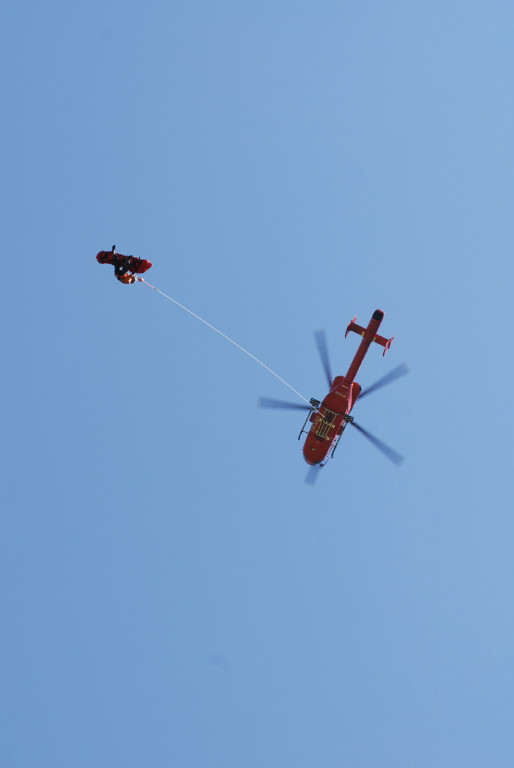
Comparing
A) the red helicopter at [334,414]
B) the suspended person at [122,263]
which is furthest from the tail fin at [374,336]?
the suspended person at [122,263]

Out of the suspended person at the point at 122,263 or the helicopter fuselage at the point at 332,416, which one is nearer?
the suspended person at the point at 122,263

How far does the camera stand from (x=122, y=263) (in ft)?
100

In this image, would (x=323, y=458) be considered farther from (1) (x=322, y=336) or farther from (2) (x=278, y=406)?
(1) (x=322, y=336)

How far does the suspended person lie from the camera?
30422 millimetres

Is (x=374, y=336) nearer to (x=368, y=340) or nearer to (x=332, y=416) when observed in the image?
(x=368, y=340)

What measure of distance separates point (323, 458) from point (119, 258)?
14922 mm

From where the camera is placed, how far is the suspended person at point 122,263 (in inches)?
1198

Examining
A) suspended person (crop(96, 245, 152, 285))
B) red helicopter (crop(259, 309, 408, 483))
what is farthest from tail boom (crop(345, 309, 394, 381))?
suspended person (crop(96, 245, 152, 285))

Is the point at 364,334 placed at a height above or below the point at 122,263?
above

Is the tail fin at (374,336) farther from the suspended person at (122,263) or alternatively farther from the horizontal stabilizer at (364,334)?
the suspended person at (122,263)

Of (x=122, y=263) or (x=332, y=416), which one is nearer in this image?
(x=122, y=263)

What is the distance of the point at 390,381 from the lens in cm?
3731

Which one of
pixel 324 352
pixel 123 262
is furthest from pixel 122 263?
pixel 324 352

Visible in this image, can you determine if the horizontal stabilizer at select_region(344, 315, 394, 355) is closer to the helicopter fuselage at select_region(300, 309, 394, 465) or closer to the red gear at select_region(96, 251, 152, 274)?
the helicopter fuselage at select_region(300, 309, 394, 465)
